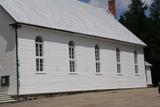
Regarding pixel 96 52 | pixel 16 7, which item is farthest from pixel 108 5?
pixel 16 7

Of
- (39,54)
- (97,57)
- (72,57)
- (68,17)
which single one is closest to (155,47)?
(97,57)

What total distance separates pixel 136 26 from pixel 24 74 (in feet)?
119

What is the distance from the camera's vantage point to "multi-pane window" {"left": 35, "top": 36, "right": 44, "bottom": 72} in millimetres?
28797

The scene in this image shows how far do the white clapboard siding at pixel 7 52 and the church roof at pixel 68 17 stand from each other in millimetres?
1025

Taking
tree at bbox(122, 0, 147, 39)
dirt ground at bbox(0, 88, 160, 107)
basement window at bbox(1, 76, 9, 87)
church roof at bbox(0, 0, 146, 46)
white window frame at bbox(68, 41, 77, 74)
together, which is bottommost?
dirt ground at bbox(0, 88, 160, 107)

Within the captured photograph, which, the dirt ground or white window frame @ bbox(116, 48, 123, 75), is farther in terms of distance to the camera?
white window frame @ bbox(116, 48, 123, 75)

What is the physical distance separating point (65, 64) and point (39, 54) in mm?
3146

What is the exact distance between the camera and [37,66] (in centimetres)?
2869

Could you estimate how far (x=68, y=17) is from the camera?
35.1m

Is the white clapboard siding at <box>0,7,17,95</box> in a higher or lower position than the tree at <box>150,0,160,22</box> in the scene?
lower

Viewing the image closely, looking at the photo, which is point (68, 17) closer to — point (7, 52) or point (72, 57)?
point (72, 57)

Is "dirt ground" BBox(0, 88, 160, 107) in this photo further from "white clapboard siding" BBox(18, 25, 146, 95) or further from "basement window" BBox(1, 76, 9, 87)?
"basement window" BBox(1, 76, 9, 87)

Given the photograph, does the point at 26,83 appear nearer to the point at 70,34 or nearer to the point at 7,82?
the point at 7,82

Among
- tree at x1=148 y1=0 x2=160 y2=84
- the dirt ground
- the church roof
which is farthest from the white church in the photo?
tree at x1=148 y1=0 x2=160 y2=84
